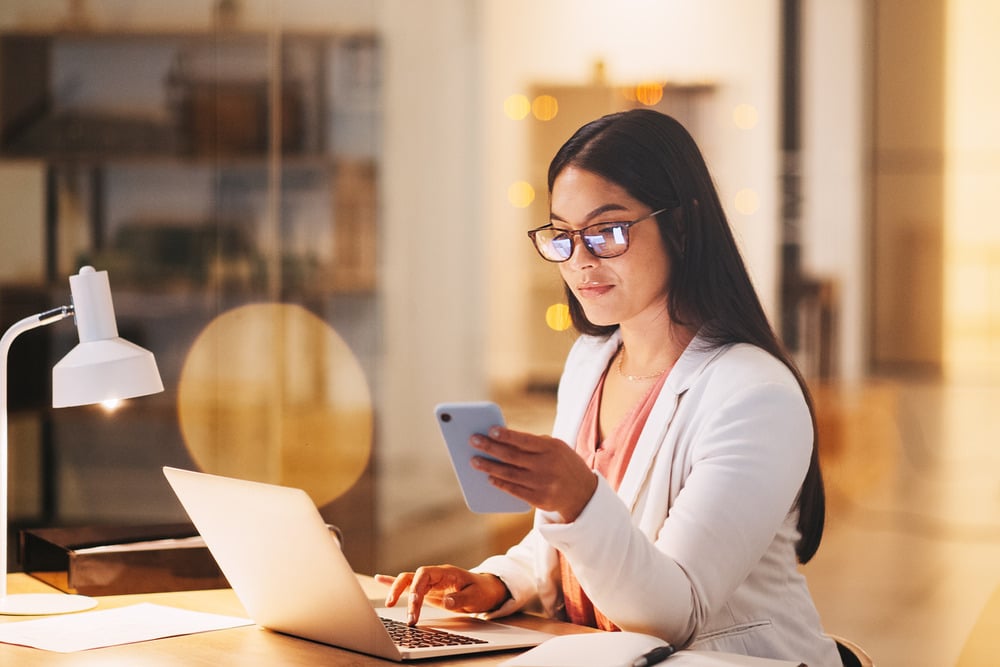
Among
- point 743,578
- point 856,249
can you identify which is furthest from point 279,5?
point 743,578

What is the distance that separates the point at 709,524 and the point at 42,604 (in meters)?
1.00

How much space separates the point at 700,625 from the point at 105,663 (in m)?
0.72

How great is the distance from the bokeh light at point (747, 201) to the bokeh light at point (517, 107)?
29.1 inches

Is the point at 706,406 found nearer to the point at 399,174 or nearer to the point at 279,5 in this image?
the point at 399,174

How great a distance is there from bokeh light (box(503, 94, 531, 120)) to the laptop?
2.22 metres

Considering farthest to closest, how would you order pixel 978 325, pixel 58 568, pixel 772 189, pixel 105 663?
pixel 772 189, pixel 978 325, pixel 58 568, pixel 105 663

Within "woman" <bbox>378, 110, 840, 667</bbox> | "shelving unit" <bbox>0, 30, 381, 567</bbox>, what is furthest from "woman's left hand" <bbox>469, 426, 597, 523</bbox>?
"shelving unit" <bbox>0, 30, 381, 567</bbox>

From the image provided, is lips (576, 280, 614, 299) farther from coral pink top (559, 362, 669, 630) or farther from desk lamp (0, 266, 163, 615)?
desk lamp (0, 266, 163, 615)

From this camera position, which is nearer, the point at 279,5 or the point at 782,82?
the point at 782,82

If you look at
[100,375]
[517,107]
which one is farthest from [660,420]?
[517,107]

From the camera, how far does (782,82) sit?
10.6ft

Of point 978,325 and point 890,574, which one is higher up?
point 978,325

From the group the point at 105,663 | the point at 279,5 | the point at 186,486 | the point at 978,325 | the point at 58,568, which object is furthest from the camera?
the point at 279,5

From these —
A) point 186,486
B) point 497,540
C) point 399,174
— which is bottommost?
point 497,540
